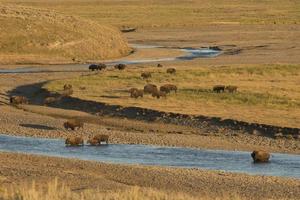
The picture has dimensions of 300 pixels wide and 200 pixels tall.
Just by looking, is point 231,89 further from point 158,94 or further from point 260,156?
point 260,156

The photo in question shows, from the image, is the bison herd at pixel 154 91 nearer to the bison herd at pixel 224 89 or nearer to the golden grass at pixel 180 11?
the bison herd at pixel 224 89

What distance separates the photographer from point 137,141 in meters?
30.9

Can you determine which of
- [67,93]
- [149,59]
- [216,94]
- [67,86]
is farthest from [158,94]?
[149,59]

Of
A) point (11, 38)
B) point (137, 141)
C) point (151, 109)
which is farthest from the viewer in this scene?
point (11, 38)

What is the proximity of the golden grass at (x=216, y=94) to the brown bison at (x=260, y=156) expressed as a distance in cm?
625

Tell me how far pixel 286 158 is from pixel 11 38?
42.9 meters

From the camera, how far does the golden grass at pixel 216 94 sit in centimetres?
3603

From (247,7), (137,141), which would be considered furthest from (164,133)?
(247,7)

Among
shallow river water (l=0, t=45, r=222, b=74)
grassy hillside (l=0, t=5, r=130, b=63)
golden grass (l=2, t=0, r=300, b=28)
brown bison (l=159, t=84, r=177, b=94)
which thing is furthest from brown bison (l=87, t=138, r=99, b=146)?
golden grass (l=2, t=0, r=300, b=28)

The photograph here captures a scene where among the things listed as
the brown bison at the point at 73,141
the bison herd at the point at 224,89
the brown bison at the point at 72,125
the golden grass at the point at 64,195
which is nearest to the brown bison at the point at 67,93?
the bison herd at the point at 224,89

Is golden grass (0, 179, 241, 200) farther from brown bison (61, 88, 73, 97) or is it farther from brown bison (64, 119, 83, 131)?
brown bison (61, 88, 73, 97)

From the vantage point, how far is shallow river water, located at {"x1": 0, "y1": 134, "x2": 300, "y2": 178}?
25984 millimetres

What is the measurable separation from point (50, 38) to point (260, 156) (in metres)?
44.4

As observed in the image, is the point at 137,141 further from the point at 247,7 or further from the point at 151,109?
the point at 247,7
